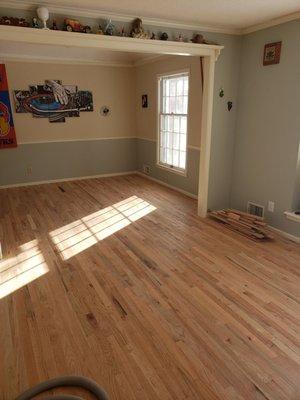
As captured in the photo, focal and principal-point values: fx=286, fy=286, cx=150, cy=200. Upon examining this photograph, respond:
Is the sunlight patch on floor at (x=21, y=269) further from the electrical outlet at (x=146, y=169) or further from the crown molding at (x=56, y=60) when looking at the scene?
the crown molding at (x=56, y=60)

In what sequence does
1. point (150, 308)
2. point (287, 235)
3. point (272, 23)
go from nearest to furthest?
point (150, 308)
point (272, 23)
point (287, 235)

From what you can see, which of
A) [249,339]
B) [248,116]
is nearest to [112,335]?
[249,339]

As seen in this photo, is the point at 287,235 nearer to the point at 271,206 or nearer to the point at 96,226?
the point at 271,206

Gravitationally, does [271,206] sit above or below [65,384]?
above

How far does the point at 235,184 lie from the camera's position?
13.9 ft

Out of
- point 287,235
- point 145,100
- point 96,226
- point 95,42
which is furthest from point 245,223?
point 145,100

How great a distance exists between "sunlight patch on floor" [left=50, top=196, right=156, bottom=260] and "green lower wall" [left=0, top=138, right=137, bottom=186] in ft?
6.33

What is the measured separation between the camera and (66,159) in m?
6.14

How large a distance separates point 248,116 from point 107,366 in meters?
3.38

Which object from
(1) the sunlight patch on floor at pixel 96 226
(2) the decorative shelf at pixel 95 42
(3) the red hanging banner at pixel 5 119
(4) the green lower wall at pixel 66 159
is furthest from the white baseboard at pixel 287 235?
(3) the red hanging banner at pixel 5 119

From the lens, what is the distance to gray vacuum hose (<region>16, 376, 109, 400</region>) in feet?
5.12

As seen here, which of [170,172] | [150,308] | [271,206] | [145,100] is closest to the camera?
[150,308]

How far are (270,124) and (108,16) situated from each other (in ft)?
7.32

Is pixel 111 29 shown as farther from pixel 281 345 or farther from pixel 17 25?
pixel 281 345
